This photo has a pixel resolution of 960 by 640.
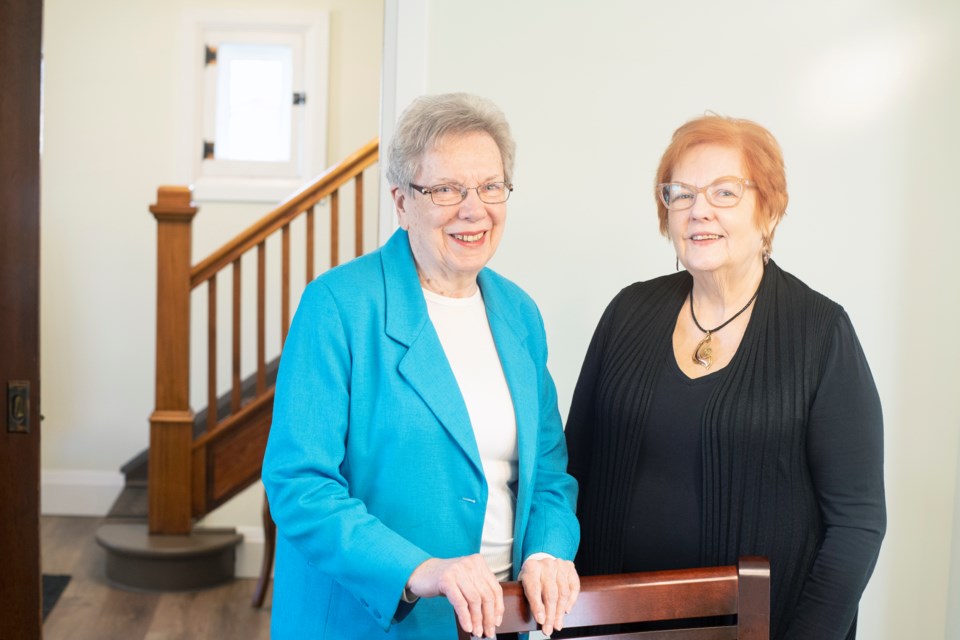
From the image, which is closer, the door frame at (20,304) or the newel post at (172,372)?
the door frame at (20,304)

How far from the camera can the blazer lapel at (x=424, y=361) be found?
4.81 ft

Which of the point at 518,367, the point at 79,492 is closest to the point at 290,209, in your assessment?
the point at 79,492

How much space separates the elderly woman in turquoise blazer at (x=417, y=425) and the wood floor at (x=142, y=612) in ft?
7.75

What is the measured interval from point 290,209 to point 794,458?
118 inches

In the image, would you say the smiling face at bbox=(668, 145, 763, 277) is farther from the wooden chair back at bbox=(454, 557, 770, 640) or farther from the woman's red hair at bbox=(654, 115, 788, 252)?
the wooden chair back at bbox=(454, 557, 770, 640)

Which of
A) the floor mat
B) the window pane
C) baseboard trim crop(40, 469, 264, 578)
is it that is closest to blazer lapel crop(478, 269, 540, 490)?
the floor mat

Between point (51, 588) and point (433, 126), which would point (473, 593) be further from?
point (51, 588)

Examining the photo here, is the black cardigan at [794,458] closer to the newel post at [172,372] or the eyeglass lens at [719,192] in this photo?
the eyeglass lens at [719,192]

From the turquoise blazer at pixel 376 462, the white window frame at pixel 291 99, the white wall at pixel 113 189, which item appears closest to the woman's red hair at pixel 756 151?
the turquoise blazer at pixel 376 462

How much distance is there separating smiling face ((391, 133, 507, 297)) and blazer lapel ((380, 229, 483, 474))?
0.07 m

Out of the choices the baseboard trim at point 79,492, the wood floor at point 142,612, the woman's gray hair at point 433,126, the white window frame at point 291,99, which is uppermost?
the white window frame at point 291,99

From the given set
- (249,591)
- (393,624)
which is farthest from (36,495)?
(249,591)

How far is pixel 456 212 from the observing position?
150cm

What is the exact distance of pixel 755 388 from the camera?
1.65m
